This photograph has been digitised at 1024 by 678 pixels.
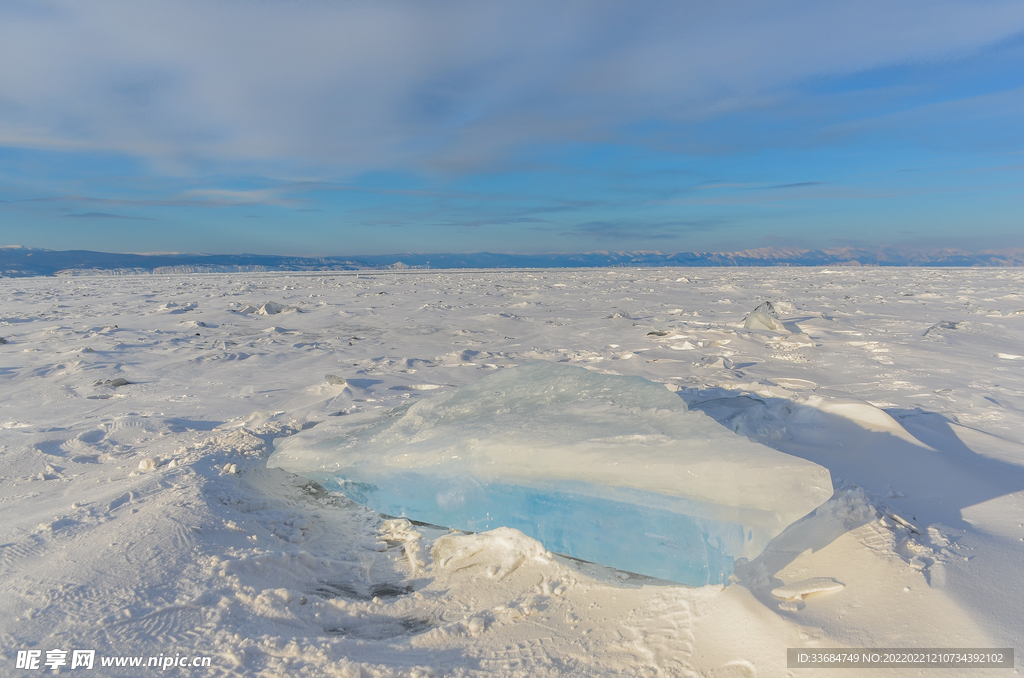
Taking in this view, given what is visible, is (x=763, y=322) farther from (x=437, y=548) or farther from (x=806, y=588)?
(x=437, y=548)

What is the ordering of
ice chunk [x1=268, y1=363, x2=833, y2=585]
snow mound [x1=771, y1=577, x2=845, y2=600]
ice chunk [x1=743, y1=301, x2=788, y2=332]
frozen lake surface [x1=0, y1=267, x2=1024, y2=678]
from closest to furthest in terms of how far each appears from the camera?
frozen lake surface [x1=0, y1=267, x2=1024, y2=678] → snow mound [x1=771, y1=577, x2=845, y2=600] → ice chunk [x1=268, y1=363, x2=833, y2=585] → ice chunk [x1=743, y1=301, x2=788, y2=332]

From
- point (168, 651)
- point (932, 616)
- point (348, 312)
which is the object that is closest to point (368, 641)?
point (168, 651)

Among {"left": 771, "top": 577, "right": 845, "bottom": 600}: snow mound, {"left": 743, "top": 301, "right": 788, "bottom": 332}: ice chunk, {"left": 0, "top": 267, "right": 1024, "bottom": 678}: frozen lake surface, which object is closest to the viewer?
{"left": 0, "top": 267, "right": 1024, "bottom": 678}: frozen lake surface

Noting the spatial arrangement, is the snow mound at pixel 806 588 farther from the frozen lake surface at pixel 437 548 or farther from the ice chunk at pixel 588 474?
the ice chunk at pixel 588 474

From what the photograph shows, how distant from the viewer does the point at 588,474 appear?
2072mm

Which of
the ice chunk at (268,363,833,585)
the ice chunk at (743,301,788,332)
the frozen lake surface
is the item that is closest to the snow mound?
the frozen lake surface

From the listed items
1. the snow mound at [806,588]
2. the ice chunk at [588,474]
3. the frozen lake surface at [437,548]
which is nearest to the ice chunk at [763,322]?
the frozen lake surface at [437,548]

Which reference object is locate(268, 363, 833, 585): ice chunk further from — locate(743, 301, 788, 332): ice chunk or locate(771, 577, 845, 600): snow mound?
locate(743, 301, 788, 332): ice chunk

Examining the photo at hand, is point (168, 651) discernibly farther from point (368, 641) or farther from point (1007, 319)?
point (1007, 319)

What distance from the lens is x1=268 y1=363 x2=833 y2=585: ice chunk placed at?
1.86 meters

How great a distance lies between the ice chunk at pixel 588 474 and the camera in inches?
73.4

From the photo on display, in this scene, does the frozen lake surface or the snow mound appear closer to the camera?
the frozen lake surface

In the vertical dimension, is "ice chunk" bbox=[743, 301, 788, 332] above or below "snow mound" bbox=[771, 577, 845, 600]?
above

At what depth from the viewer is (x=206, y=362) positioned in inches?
222
